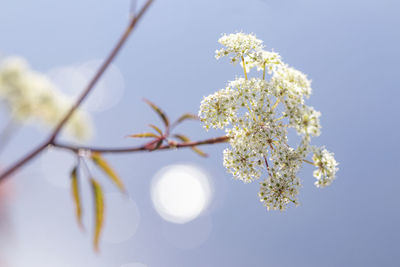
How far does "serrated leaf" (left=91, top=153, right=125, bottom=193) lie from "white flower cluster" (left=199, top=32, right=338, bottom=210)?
1.15 m

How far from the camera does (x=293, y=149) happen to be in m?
2.40

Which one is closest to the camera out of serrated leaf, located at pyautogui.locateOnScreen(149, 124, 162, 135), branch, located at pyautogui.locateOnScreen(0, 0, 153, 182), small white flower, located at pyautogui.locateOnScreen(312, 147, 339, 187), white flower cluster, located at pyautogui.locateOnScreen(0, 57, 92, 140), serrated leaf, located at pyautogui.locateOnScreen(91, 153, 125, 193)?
branch, located at pyautogui.locateOnScreen(0, 0, 153, 182)

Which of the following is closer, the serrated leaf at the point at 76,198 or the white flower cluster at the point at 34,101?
the serrated leaf at the point at 76,198

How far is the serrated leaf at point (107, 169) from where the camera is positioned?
3.93 feet

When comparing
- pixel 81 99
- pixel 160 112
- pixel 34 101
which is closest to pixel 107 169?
pixel 81 99

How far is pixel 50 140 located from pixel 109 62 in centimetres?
33

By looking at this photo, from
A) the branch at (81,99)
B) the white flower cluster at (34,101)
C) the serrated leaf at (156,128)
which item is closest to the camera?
the branch at (81,99)

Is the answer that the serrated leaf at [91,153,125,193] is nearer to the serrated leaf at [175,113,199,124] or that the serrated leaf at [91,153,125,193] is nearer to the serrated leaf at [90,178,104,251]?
the serrated leaf at [90,178,104,251]

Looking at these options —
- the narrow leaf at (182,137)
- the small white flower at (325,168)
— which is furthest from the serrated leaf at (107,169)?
the small white flower at (325,168)

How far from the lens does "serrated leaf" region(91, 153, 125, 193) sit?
47.2 inches

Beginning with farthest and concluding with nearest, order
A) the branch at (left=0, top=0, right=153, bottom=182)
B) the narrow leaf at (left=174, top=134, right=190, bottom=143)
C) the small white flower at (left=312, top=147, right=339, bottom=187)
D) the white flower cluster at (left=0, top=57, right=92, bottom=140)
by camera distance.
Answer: the white flower cluster at (left=0, top=57, right=92, bottom=140)
the small white flower at (left=312, top=147, right=339, bottom=187)
the narrow leaf at (left=174, top=134, right=190, bottom=143)
the branch at (left=0, top=0, right=153, bottom=182)

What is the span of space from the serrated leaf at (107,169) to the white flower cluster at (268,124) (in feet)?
3.77

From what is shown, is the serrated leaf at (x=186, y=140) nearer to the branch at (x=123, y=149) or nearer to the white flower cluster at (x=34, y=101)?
the branch at (x=123, y=149)

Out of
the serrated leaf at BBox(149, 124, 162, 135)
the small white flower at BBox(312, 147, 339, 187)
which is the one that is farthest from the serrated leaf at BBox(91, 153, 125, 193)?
the small white flower at BBox(312, 147, 339, 187)
